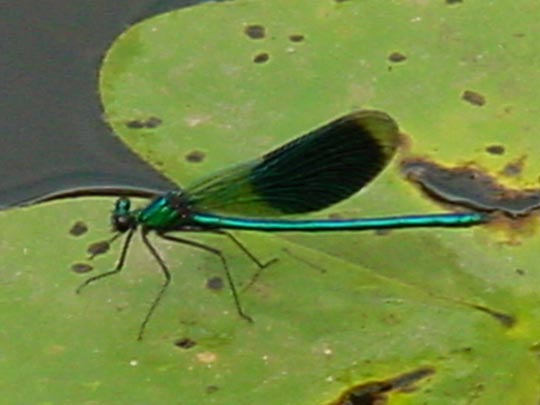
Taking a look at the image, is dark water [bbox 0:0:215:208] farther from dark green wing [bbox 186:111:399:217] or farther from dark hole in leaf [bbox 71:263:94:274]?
dark hole in leaf [bbox 71:263:94:274]

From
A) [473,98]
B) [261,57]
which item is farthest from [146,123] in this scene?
[473,98]

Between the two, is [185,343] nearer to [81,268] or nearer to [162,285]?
[162,285]

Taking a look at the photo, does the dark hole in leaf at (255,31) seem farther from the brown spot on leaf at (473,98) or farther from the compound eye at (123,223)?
the compound eye at (123,223)

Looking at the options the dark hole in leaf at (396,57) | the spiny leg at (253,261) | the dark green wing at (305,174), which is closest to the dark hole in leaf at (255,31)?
the dark hole in leaf at (396,57)

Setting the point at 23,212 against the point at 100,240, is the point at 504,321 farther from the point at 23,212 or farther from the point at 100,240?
the point at 23,212

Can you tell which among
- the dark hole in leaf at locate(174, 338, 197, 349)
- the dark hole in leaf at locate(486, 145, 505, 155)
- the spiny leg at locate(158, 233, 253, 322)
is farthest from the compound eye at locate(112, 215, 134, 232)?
the dark hole in leaf at locate(486, 145, 505, 155)

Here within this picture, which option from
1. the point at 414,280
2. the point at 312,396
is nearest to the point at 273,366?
the point at 312,396
